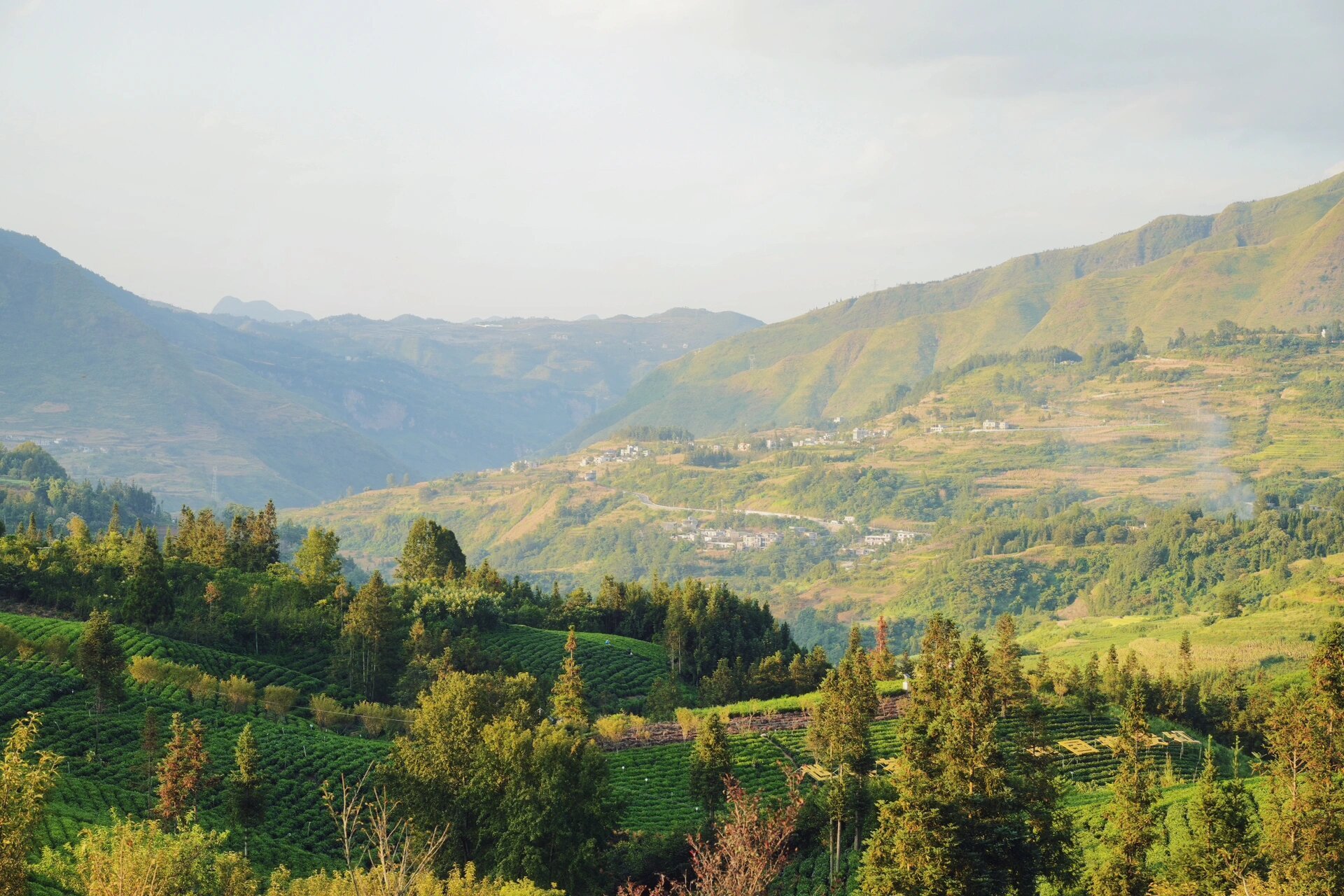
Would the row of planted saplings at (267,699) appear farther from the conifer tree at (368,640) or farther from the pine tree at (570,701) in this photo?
the pine tree at (570,701)

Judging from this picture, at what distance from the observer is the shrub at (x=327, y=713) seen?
192ft

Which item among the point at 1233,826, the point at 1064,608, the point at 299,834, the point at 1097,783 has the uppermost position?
the point at 1233,826

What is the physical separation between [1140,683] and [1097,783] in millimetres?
19408

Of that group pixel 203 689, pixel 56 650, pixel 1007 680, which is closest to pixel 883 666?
pixel 1007 680

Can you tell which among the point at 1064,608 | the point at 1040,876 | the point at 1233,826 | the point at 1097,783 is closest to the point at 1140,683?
the point at 1097,783

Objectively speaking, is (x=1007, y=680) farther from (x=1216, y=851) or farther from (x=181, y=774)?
(x=181, y=774)

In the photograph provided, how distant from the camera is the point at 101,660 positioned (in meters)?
46.6

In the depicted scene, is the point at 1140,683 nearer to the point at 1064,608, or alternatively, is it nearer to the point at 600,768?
the point at 600,768

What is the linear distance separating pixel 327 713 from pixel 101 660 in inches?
572

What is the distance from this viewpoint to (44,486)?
178250mm

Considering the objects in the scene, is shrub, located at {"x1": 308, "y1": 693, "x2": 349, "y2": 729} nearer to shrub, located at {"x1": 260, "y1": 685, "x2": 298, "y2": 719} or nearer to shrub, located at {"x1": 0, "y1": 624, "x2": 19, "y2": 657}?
shrub, located at {"x1": 260, "y1": 685, "x2": 298, "y2": 719}

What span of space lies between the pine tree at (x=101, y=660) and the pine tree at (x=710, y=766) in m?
25.3

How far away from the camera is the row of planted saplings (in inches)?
2176

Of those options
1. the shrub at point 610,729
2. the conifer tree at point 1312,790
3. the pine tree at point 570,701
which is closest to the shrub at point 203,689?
the pine tree at point 570,701
